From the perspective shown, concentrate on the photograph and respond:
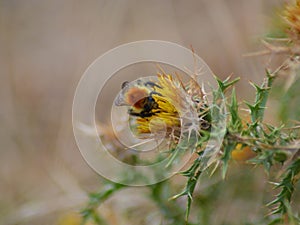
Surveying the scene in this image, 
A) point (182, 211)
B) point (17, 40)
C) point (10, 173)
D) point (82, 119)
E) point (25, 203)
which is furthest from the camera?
point (17, 40)

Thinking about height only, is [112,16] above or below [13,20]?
below

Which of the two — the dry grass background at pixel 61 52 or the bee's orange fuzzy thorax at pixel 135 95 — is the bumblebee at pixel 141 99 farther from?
the dry grass background at pixel 61 52

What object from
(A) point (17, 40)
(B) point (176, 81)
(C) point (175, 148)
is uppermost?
(A) point (17, 40)

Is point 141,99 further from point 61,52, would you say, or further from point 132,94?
point 61,52

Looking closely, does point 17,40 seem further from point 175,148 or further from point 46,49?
point 175,148

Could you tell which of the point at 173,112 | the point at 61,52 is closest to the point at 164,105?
the point at 173,112

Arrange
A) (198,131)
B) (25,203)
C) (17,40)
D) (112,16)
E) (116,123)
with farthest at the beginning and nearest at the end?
1. (17,40)
2. (112,16)
3. (25,203)
4. (116,123)
5. (198,131)

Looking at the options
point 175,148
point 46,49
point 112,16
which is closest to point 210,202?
point 175,148
